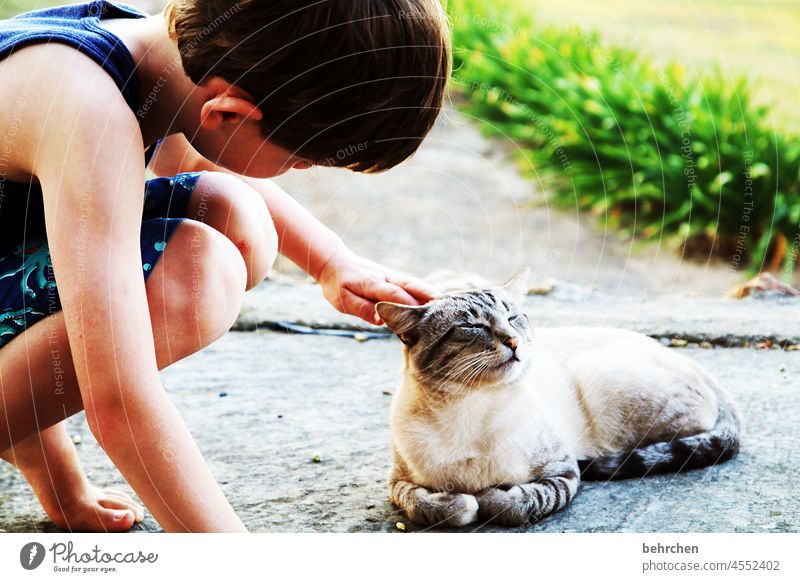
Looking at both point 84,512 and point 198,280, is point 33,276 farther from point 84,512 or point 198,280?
point 84,512

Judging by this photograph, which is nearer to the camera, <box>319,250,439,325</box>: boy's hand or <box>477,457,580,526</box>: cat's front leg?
<box>477,457,580,526</box>: cat's front leg

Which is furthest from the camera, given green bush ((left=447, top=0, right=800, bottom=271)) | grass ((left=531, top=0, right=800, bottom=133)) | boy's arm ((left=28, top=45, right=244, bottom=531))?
green bush ((left=447, top=0, right=800, bottom=271))

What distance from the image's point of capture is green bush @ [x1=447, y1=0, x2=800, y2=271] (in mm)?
2730

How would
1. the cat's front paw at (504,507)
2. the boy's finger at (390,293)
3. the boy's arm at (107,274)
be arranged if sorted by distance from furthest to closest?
1. the boy's finger at (390,293)
2. the cat's front paw at (504,507)
3. the boy's arm at (107,274)

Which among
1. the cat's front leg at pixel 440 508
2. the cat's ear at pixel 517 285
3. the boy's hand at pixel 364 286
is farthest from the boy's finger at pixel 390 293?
the cat's front leg at pixel 440 508

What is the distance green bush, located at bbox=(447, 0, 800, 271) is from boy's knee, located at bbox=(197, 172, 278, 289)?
1.58 metres

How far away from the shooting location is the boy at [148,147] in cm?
93

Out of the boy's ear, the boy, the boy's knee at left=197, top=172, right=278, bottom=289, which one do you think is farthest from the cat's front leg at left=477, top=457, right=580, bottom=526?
the boy's ear

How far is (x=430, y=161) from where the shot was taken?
11.0 feet

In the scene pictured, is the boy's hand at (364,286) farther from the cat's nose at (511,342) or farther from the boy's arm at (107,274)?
the boy's arm at (107,274)

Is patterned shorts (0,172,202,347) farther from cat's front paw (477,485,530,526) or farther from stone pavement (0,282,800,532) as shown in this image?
cat's front paw (477,485,530,526)

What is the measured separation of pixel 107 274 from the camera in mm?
920

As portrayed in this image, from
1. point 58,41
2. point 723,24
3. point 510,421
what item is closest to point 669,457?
point 510,421
